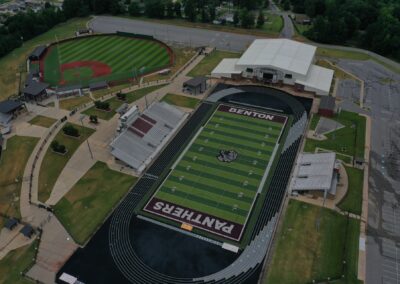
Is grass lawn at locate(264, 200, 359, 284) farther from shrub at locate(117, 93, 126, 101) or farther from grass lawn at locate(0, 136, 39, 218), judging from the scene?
shrub at locate(117, 93, 126, 101)

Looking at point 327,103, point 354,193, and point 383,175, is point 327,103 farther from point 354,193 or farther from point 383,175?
point 354,193

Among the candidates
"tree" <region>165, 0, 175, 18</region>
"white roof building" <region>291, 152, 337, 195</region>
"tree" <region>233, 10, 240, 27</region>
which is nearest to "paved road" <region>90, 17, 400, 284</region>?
"white roof building" <region>291, 152, 337, 195</region>

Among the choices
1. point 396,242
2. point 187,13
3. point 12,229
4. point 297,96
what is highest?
point 187,13

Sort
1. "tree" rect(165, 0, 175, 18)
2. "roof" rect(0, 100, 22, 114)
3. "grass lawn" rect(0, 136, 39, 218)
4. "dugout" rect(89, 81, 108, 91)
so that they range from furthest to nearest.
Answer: "tree" rect(165, 0, 175, 18) < "dugout" rect(89, 81, 108, 91) < "roof" rect(0, 100, 22, 114) < "grass lawn" rect(0, 136, 39, 218)

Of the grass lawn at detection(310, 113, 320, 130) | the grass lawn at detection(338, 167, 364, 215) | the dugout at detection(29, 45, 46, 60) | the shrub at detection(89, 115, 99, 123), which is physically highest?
the dugout at detection(29, 45, 46, 60)

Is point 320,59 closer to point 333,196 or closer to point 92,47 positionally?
point 333,196

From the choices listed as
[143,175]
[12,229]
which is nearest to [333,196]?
[143,175]
